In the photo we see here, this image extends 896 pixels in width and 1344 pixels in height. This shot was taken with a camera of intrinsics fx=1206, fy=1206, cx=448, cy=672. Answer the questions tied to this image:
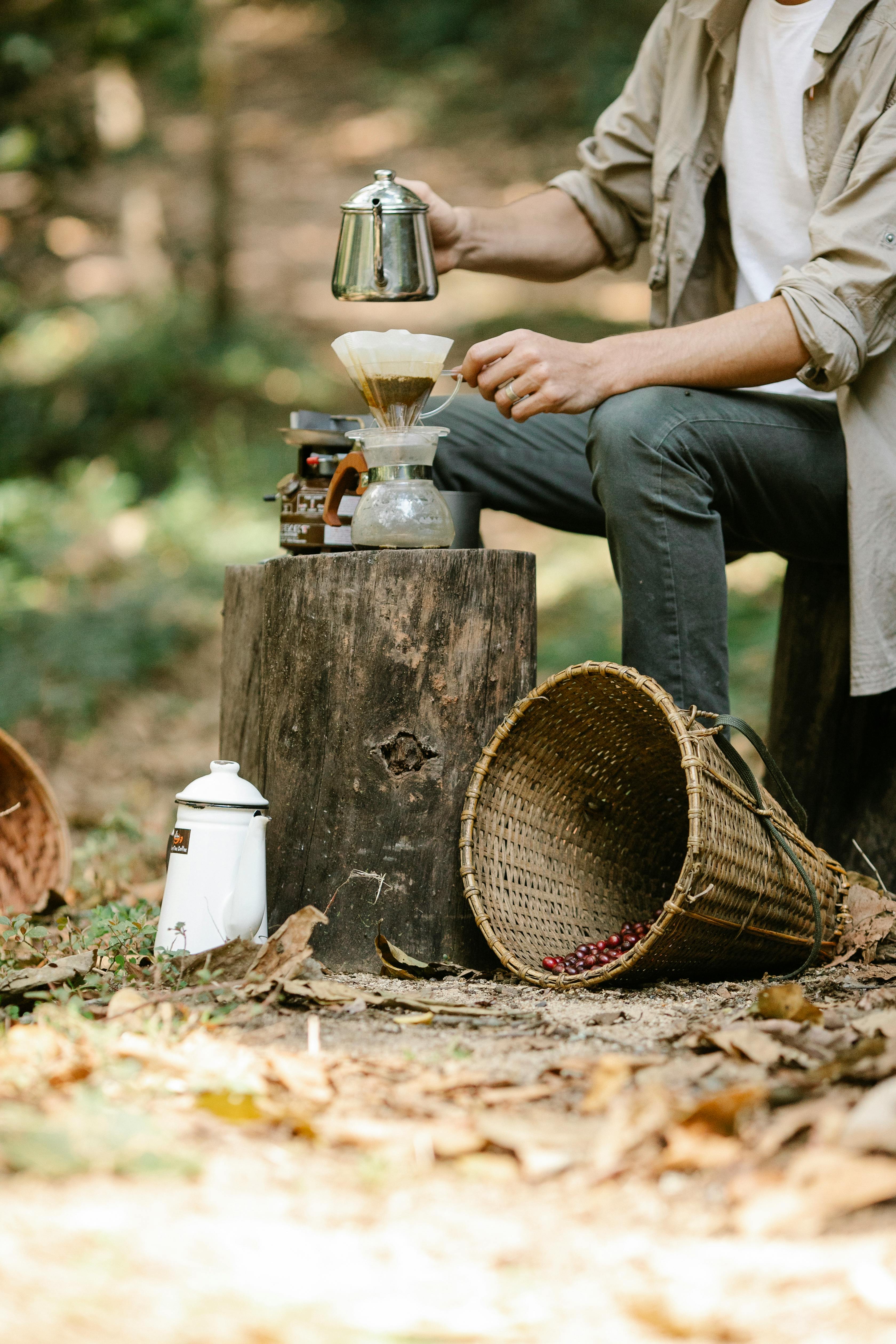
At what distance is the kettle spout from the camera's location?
2.14 meters

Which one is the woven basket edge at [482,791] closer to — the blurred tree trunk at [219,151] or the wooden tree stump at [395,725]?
the wooden tree stump at [395,725]

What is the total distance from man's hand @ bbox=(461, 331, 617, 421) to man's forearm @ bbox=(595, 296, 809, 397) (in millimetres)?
40

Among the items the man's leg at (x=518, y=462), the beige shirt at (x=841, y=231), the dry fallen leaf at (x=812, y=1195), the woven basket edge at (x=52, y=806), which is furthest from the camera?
the man's leg at (x=518, y=462)

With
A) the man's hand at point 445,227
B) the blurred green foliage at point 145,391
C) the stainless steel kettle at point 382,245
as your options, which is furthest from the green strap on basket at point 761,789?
the blurred green foliage at point 145,391

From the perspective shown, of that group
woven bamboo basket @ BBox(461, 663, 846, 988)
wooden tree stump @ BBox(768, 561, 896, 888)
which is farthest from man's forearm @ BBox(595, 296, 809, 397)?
wooden tree stump @ BBox(768, 561, 896, 888)

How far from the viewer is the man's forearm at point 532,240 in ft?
9.83

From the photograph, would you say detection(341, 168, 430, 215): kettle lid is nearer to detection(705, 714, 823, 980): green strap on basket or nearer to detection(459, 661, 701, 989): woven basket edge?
detection(459, 661, 701, 989): woven basket edge

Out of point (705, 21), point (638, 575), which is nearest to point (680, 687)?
point (638, 575)

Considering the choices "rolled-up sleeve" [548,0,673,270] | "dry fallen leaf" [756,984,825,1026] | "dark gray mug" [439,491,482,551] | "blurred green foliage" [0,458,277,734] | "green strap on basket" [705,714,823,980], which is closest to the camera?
"dry fallen leaf" [756,984,825,1026]

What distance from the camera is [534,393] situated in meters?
2.32

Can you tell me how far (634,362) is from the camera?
240 cm

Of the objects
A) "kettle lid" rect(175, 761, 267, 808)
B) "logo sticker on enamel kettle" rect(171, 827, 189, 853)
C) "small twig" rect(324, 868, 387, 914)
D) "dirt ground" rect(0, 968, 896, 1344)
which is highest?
"kettle lid" rect(175, 761, 267, 808)

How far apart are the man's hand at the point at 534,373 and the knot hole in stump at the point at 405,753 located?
65 cm

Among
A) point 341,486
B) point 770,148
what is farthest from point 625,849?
point 770,148
